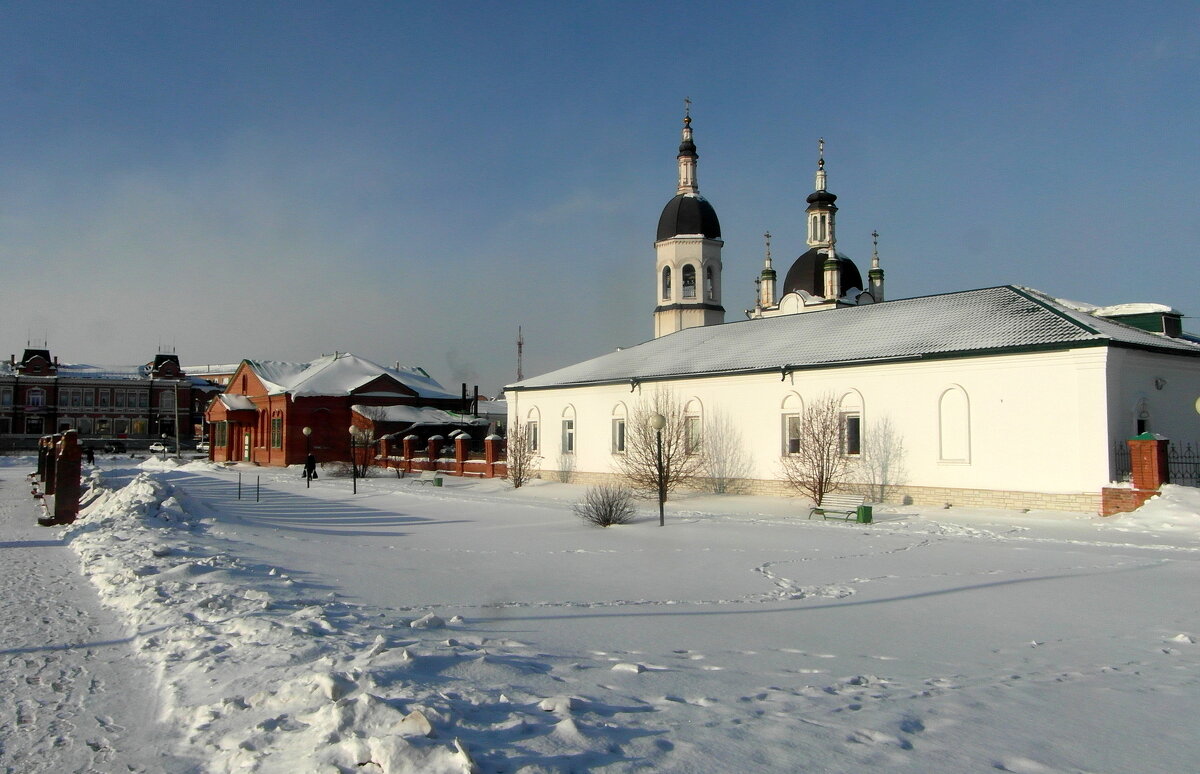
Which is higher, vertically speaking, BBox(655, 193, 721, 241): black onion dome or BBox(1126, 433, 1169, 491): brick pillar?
BBox(655, 193, 721, 241): black onion dome

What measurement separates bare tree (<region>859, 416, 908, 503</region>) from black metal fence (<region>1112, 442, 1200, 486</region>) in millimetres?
4843

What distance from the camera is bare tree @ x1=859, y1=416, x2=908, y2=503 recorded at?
22188 millimetres

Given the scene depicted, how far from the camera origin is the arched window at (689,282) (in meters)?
45.1

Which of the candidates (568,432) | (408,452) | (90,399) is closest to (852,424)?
(568,432)

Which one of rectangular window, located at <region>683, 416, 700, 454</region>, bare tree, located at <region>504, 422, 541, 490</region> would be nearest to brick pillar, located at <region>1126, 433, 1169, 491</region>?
rectangular window, located at <region>683, 416, 700, 454</region>

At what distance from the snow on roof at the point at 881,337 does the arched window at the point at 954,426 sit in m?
1.16

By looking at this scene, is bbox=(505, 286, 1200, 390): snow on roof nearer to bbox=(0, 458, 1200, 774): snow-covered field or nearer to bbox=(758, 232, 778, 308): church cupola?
bbox=(0, 458, 1200, 774): snow-covered field

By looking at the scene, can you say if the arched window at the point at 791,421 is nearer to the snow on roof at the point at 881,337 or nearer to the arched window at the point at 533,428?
the snow on roof at the point at 881,337

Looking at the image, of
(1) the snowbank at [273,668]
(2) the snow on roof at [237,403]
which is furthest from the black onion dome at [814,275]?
(1) the snowbank at [273,668]

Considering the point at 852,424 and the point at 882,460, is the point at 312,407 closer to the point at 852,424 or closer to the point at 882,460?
the point at 852,424

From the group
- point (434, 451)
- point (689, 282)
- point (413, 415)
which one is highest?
point (689, 282)

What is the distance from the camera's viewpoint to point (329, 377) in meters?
48.6

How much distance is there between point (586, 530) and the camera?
17.3 m

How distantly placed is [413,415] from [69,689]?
4177cm
